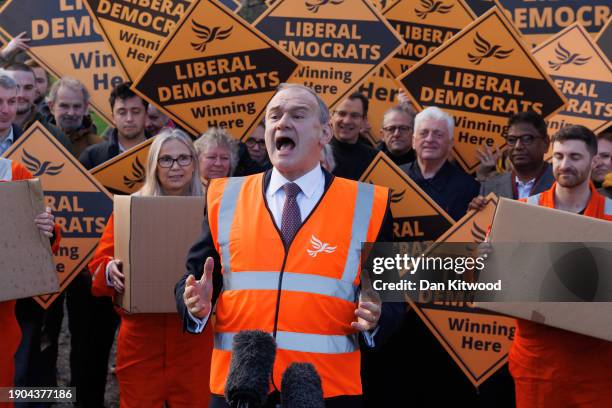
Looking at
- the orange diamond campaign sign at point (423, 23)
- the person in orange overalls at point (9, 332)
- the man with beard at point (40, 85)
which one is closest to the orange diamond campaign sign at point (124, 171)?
the person in orange overalls at point (9, 332)

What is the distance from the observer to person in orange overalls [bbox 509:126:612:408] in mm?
4867

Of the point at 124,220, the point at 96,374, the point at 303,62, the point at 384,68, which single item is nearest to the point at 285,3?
the point at 303,62

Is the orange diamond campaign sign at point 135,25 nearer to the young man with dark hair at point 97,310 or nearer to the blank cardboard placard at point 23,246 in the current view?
the young man with dark hair at point 97,310

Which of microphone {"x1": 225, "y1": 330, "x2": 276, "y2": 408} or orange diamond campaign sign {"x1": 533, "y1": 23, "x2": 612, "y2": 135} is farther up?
orange diamond campaign sign {"x1": 533, "y1": 23, "x2": 612, "y2": 135}

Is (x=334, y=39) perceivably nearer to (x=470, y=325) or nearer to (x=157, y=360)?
(x=470, y=325)

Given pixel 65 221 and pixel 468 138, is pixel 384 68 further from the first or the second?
pixel 65 221

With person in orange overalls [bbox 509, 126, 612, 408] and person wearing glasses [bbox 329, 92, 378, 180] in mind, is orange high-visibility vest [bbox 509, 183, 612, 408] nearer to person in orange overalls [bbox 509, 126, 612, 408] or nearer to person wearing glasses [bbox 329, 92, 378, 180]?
person in orange overalls [bbox 509, 126, 612, 408]

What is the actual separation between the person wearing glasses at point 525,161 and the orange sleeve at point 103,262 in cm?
258

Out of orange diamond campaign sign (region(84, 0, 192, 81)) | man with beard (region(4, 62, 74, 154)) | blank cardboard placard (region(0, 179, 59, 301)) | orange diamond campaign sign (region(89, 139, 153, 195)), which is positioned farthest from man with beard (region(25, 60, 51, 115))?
blank cardboard placard (region(0, 179, 59, 301))

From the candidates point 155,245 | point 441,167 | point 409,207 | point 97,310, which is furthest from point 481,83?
point 97,310

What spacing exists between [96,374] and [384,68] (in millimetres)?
3681

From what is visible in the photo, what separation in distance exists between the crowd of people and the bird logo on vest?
2cm

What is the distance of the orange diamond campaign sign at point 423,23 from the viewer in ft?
24.6

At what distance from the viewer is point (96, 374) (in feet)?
21.8
